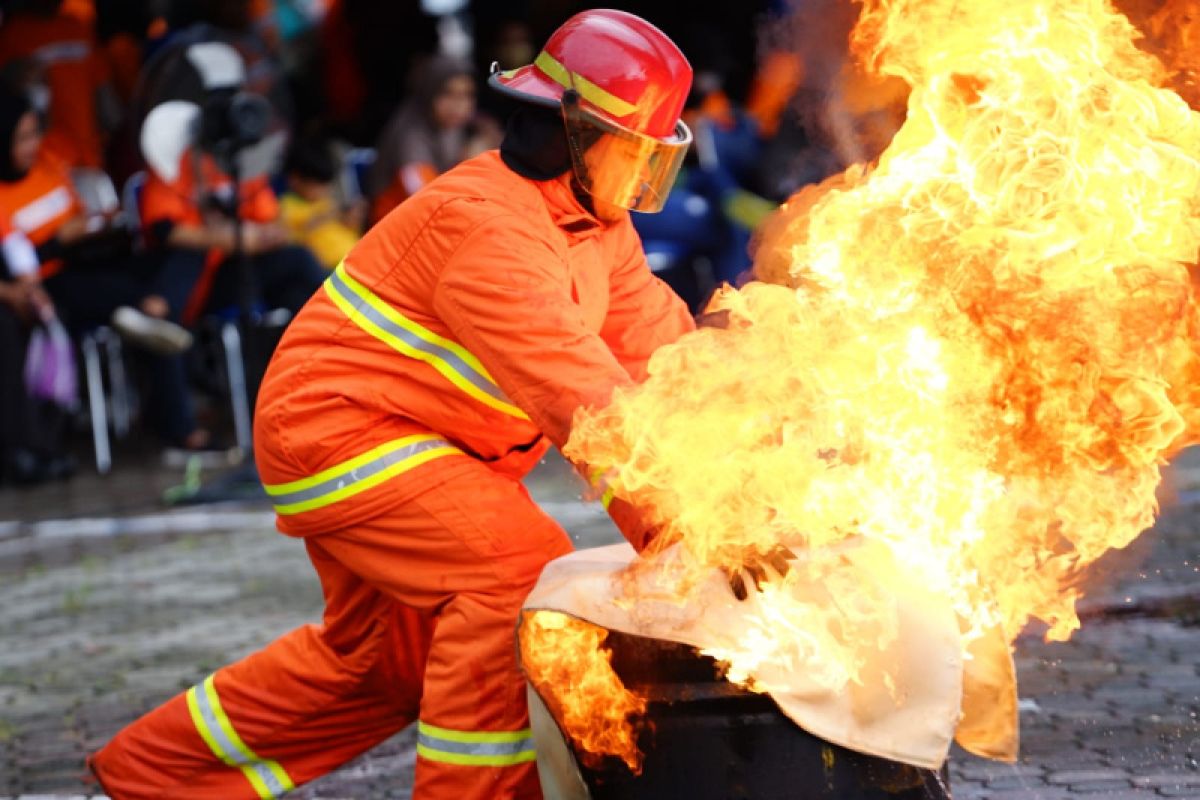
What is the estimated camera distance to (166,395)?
10.5 metres

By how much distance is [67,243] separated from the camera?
10398 millimetres

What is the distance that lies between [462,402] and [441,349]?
13 cm

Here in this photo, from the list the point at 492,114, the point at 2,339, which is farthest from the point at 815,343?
the point at 492,114

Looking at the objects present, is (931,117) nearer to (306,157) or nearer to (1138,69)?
(1138,69)

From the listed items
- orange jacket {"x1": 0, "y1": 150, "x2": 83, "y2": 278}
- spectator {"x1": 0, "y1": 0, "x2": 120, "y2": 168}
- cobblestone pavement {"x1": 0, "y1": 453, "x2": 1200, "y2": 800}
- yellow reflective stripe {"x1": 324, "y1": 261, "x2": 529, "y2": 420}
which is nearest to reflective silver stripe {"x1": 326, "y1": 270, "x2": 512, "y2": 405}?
yellow reflective stripe {"x1": 324, "y1": 261, "x2": 529, "y2": 420}

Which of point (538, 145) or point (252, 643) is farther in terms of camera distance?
point (252, 643)

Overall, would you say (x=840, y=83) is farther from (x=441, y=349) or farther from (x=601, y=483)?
(x=601, y=483)

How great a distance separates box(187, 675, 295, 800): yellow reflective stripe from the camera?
4.15 meters

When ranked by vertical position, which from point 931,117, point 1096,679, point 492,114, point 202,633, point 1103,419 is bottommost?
point 492,114

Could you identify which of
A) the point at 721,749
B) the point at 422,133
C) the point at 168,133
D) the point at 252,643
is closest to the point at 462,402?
the point at 721,749

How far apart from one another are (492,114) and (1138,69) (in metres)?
10.2

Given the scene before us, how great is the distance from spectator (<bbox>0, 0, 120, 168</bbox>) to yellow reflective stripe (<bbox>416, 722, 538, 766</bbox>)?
8.08 m

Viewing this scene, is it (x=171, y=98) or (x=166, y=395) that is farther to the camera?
(x=166, y=395)

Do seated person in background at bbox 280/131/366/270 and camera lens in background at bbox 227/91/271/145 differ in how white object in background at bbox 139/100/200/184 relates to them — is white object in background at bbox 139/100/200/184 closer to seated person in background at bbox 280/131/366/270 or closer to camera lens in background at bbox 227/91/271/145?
camera lens in background at bbox 227/91/271/145
